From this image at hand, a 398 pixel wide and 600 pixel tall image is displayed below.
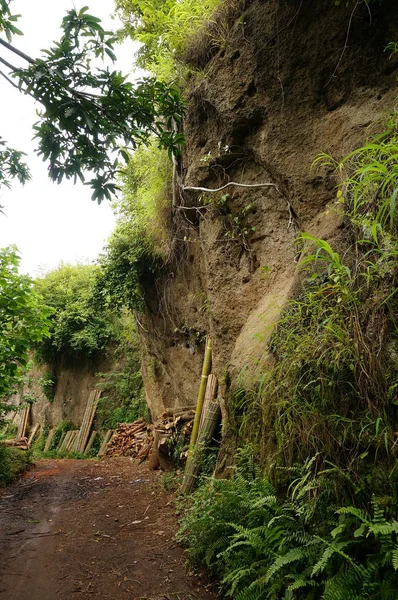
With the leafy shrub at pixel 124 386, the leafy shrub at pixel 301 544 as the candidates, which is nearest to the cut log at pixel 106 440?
the leafy shrub at pixel 124 386

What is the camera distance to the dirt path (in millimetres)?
3316

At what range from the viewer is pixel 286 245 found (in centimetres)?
498

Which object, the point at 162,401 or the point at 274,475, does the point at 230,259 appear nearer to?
the point at 274,475

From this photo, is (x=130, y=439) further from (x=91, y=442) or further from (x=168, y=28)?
(x=168, y=28)

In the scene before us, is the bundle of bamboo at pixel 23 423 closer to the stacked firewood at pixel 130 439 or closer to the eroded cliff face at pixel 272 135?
the stacked firewood at pixel 130 439

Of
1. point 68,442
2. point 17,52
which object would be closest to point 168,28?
point 17,52

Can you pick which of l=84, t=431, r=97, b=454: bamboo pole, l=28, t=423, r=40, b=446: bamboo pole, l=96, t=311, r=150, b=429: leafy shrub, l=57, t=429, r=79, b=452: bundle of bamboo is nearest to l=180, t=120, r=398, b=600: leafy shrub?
l=96, t=311, r=150, b=429: leafy shrub

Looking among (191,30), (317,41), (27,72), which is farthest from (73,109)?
(191,30)

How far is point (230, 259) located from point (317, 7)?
314cm

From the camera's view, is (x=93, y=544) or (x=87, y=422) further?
(x=87, y=422)

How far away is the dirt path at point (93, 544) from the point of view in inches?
131

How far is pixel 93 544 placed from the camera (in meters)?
4.29

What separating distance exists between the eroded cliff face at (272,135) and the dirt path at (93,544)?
1.70 m

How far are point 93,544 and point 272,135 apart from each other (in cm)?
521
